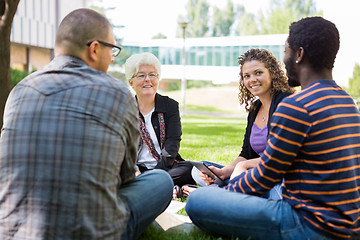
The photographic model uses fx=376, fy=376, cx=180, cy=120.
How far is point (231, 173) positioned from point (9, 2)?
4971 millimetres

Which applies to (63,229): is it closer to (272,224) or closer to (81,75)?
(81,75)

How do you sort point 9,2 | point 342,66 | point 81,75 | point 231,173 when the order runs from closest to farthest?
point 81,75 < point 231,173 < point 9,2 < point 342,66

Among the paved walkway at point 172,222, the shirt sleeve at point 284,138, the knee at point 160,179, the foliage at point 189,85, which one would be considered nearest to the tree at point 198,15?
the foliage at point 189,85

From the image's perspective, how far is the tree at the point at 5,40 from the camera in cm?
636

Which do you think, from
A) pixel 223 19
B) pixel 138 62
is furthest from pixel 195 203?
pixel 223 19

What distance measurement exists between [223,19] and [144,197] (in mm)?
59991

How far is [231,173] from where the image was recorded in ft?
12.0

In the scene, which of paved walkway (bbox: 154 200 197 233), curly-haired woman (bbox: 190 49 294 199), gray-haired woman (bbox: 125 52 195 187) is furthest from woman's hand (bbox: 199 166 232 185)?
paved walkway (bbox: 154 200 197 233)

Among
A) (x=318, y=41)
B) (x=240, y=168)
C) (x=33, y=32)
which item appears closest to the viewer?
(x=318, y=41)

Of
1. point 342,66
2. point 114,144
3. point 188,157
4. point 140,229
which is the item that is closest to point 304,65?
point 114,144

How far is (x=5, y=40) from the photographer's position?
6.44 m

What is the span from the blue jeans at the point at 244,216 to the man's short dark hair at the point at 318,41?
0.87 metres

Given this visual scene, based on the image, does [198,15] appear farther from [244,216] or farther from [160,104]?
[244,216]

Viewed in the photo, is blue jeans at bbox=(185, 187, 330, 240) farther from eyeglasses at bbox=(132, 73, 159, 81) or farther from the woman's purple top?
eyeglasses at bbox=(132, 73, 159, 81)
